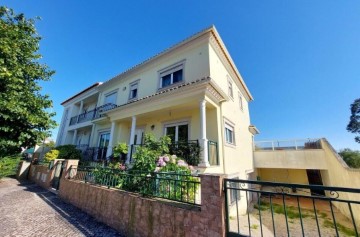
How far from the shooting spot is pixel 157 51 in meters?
11.7

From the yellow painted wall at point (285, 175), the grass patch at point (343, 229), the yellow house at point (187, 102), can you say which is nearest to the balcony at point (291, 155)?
the yellow painted wall at point (285, 175)

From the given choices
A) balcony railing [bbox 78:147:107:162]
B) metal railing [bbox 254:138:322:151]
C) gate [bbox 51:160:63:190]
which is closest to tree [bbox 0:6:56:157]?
gate [bbox 51:160:63:190]

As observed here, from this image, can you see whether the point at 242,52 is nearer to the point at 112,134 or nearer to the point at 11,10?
the point at 112,134

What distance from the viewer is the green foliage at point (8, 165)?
10812mm

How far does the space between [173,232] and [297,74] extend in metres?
15.2

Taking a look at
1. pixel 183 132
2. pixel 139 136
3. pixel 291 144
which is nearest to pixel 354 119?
pixel 291 144

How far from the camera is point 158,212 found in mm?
4020

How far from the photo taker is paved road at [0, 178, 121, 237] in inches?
182

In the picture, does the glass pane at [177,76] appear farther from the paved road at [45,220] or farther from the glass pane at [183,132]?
the paved road at [45,220]

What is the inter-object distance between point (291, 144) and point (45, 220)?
18174mm

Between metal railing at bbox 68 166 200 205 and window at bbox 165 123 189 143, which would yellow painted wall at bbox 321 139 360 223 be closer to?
window at bbox 165 123 189 143

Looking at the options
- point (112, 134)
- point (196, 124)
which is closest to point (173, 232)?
point (196, 124)

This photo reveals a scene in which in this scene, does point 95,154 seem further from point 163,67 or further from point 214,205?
point 214,205

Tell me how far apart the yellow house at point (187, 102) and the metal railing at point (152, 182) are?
2.65 meters
